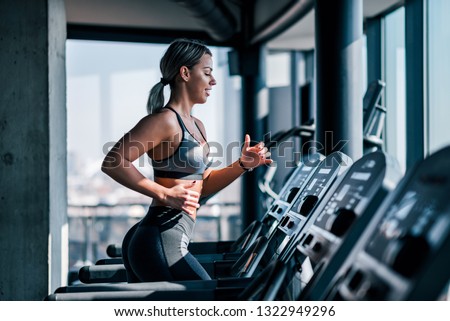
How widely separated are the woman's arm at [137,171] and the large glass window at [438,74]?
294 centimetres

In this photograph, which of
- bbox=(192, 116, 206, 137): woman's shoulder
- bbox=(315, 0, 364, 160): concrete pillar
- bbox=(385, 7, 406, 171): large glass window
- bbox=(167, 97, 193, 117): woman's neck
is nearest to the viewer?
bbox=(167, 97, 193, 117): woman's neck

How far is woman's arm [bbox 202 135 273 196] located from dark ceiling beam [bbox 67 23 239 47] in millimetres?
3856

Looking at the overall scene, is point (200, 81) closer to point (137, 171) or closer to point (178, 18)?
point (137, 171)

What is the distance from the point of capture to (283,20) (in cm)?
499

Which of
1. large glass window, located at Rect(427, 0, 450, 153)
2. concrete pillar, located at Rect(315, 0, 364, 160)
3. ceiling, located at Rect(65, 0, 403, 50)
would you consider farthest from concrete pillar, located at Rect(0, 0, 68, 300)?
large glass window, located at Rect(427, 0, 450, 153)


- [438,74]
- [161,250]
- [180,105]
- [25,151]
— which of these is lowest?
[161,250]

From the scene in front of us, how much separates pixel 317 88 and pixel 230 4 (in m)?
3.44

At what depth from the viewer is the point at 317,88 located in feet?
10.1

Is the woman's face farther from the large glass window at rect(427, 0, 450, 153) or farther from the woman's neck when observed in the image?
the large glass window at rect(427, 0, 450, 153)

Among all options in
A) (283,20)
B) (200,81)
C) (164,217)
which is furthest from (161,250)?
(283,20)

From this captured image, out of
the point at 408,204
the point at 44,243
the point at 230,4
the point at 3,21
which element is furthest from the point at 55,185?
the point at 230,4

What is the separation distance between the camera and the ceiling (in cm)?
513

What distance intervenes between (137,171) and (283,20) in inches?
139

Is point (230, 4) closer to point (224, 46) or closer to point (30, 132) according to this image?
point (224, 46)
